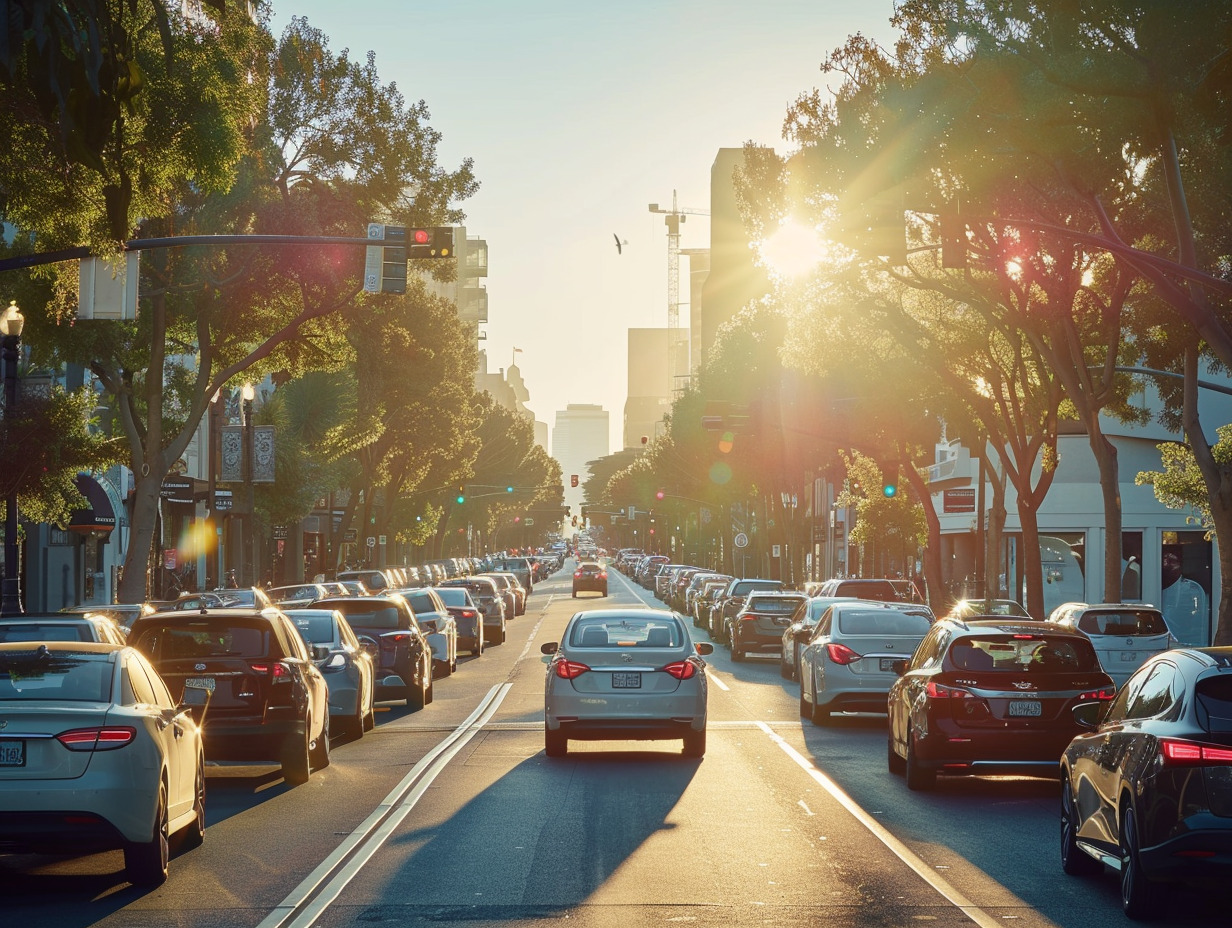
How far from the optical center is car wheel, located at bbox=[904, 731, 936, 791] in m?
15.6

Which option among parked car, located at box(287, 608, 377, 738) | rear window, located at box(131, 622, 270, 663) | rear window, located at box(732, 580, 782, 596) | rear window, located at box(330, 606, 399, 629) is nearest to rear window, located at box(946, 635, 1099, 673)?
rear window, located at box(131, 622, 270, 663)

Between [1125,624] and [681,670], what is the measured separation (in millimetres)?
9714

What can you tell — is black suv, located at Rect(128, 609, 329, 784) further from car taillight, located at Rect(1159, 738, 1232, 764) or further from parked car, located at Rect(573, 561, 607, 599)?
parked car, located at Rect(573, 561, 607, 599)

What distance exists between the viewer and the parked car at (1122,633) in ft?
82.5

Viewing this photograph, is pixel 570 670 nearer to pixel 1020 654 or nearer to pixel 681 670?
pixel 681 670

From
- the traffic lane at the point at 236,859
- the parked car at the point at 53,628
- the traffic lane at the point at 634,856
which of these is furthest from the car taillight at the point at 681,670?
the parked car at the point at 53,628

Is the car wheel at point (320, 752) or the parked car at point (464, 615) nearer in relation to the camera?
the car wheel at point (320, 752)

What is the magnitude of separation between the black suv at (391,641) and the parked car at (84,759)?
13379mm

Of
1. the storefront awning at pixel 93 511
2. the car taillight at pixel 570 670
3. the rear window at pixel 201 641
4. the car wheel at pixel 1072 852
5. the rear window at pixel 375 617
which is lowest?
the car wheel at pixel 1072 852

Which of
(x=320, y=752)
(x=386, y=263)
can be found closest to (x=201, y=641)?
(x=320, y=752)

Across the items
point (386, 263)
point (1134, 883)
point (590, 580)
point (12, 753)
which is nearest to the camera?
point (1134, 883)

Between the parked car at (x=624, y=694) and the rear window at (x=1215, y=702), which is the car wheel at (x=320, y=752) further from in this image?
the rear window at (x=1215, y=702)

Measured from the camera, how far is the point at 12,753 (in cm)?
1034

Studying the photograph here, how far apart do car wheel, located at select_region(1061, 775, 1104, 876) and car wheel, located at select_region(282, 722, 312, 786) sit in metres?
7.30
